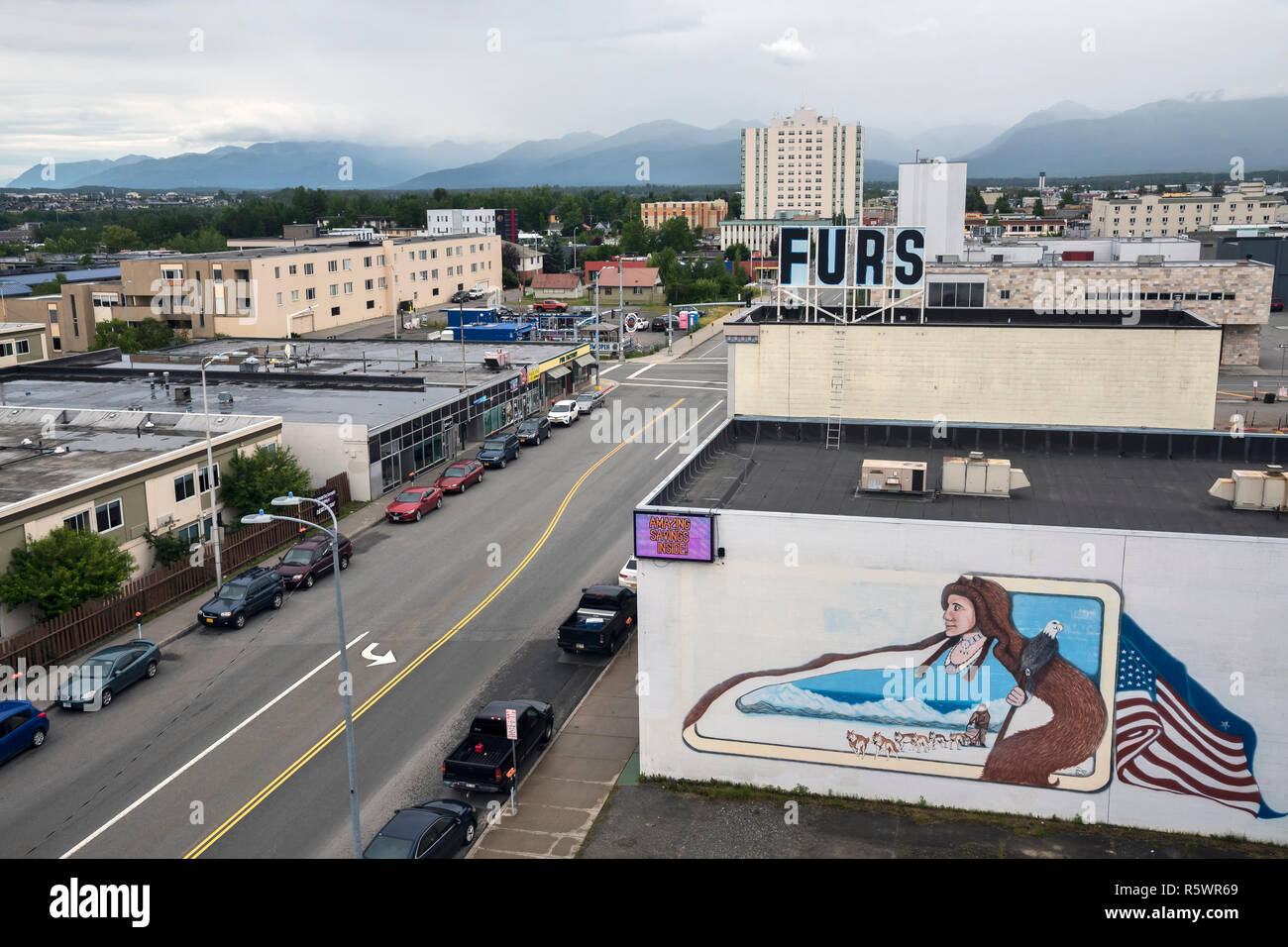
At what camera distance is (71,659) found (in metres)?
28.0

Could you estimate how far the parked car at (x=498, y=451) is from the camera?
4853 centimetres

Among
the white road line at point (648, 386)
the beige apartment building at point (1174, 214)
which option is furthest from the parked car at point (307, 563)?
the beige apartment building at point (1174, 214)

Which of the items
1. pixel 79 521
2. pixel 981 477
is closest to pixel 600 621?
pixel 981 477

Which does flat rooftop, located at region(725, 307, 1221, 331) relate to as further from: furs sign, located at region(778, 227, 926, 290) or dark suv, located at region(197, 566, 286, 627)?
dark suv, located at region(197, 566, 286, 627)

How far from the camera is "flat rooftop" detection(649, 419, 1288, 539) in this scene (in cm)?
2219

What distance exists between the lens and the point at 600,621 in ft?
95.2

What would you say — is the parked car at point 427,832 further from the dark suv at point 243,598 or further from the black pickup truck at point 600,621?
the dark suv at point 243,598

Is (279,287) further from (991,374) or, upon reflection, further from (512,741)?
(512,741)

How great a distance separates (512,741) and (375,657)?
8137mm

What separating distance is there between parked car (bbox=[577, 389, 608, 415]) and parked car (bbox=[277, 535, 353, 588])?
88.6ft

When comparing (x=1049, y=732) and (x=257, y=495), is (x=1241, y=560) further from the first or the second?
(x=257, y=495)

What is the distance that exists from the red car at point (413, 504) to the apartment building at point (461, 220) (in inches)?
5582

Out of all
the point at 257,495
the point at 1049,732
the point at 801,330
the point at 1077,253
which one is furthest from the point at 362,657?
the point at 1077,253

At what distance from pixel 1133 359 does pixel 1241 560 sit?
11.3 metres
